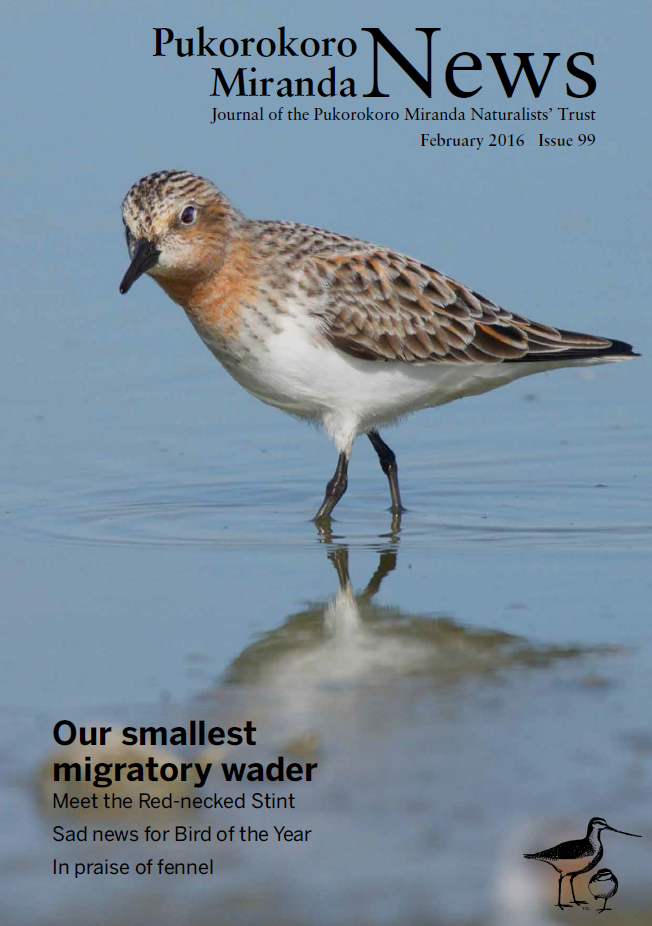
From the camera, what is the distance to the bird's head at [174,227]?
35.1 feet

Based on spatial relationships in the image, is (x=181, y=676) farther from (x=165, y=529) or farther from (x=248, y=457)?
(x=248, y=457)

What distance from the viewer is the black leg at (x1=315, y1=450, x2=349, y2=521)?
36.3 feet

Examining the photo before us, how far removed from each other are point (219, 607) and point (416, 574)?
1.30 meters

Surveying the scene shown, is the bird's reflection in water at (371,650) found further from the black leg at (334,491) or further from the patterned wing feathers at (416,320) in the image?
the patterned wing feathers at (416,320)

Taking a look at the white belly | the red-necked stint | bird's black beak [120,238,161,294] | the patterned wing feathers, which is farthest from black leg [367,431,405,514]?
bird's black beak [120,238,161,294]

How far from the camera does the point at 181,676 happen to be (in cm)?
778

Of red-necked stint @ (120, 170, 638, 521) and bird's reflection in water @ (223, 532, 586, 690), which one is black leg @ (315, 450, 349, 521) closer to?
red-necked stint @ (120, 170, 638, 521)

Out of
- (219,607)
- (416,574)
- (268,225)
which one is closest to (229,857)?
(219,607)

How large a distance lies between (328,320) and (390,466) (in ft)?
3.89

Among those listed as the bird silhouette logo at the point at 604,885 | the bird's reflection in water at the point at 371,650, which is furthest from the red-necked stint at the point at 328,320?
the bird silhouette logo at the point at 604,885

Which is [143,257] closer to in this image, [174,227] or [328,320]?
[174,227]

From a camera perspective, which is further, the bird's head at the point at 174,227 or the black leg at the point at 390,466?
the black leg at the point at 390,466

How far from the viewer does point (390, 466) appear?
11.5 m

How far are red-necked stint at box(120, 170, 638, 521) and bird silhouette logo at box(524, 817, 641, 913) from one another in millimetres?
5388
